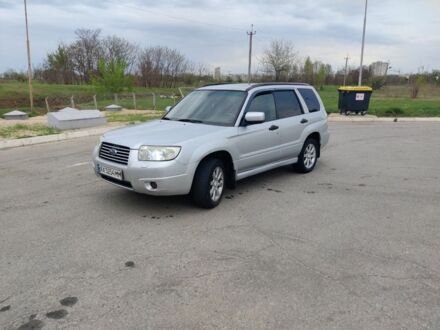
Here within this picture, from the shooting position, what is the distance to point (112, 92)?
3241 centimetres

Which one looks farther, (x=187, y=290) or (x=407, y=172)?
(x=407, y=172)

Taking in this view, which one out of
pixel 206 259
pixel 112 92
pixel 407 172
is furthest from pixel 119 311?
pixel 112 92

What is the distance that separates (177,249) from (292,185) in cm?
304

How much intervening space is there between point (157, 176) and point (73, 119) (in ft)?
36.3

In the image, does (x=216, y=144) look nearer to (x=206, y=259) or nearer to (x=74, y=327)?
(x=206, y=259)

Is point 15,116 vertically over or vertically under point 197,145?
under

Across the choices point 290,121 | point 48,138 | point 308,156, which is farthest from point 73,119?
point 290,121

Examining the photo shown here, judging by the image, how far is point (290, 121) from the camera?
6.66m

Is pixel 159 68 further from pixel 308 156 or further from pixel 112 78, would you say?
pixel 308 156

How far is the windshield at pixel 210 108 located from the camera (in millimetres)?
5735

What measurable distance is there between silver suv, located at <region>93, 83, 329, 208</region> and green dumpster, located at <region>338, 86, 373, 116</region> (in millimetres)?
12404

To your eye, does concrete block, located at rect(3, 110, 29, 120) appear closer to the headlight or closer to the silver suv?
the silver suv

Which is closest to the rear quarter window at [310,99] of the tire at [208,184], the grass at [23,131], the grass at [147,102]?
the tire at [208,184]

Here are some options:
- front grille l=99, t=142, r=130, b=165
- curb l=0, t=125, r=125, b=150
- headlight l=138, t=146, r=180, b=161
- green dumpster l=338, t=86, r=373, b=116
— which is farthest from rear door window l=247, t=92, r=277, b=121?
green dumpster l=338, t=86, r=373, b=116
